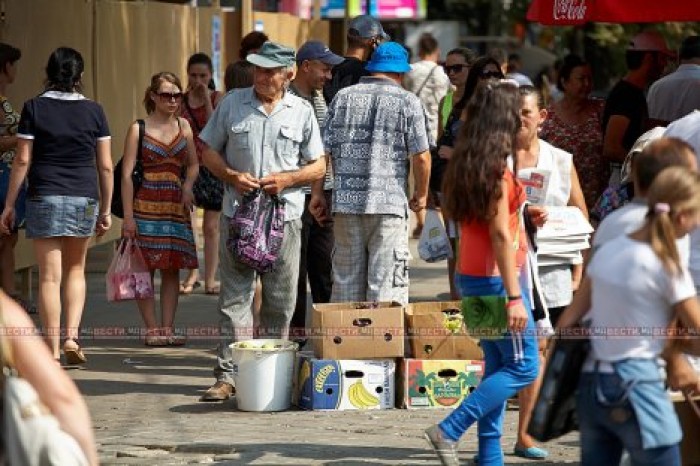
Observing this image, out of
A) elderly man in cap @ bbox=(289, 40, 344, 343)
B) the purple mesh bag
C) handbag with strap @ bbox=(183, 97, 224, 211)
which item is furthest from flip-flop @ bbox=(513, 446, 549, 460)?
handbag with strap @ bbox=(183, 97, 224, 211)

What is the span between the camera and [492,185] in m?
7.30

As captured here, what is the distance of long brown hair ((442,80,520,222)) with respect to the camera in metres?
7.32

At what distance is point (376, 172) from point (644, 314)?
393cm

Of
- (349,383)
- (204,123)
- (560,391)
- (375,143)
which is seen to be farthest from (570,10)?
(560,391)

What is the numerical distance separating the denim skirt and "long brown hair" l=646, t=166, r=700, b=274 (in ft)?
17.2

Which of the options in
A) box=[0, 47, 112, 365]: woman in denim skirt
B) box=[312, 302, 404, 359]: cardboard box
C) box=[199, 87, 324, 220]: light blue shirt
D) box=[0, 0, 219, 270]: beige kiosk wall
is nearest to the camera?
box=[312, 302, 404, 359]: cardboard box

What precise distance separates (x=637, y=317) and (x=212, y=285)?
860 cm

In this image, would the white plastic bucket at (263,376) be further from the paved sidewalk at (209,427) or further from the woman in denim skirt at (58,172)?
the woman in denim skirt at (58,172)

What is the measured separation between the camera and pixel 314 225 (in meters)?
10.9

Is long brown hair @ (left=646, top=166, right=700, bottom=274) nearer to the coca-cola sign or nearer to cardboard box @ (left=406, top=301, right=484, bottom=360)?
cardboard box @ (left=406, top=301, right=484, bottom=360)

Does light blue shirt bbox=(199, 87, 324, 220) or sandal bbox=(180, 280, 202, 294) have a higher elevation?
light blue shirt bbox=(199, 87, 324, 220)

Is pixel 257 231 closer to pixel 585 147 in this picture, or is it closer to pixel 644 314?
pixel 585 147

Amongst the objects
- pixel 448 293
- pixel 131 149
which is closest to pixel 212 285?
pixel 448 293

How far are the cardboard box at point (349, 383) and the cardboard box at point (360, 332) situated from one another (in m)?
0.06
